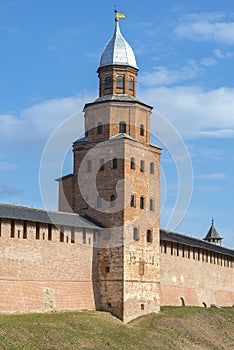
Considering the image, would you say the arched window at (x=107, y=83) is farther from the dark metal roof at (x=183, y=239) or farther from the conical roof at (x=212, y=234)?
the conical roof at (x=212, y=234)

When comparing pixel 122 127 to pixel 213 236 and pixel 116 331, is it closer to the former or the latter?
pixel 116 331

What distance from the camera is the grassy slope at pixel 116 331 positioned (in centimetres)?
3138

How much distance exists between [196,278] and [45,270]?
1907 centimetres

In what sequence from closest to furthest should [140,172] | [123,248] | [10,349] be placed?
[10,349] < [123,248] < [140,172]

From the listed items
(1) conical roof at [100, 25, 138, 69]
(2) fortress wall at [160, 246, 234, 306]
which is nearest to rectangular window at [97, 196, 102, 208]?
(2) fortress wall at [160, 246, 234, 306]

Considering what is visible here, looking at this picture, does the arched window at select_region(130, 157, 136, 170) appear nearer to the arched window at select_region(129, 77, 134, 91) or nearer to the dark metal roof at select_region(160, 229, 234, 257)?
the arched window at select_region(129, 77, 134, 91)

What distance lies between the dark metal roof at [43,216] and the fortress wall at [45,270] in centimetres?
39

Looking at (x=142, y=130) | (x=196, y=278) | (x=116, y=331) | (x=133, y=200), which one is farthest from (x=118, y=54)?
(x=196, y=278)

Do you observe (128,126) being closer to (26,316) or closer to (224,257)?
(26,316)

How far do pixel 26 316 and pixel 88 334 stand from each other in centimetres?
342

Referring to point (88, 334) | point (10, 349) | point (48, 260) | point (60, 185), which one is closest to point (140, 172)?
point (60, 185)

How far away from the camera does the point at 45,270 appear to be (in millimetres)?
38344

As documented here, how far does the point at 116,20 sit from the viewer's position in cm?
4684

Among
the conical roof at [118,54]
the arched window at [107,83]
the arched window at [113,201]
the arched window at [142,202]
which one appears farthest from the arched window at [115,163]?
the conical roof at [118,54]
